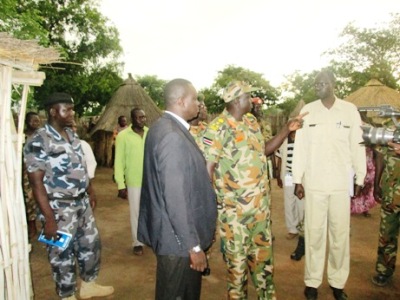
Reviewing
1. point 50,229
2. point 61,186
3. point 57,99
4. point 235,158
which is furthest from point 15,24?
point 235,158

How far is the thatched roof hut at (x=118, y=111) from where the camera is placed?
46.0 feet

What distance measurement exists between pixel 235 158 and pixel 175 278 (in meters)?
1.24

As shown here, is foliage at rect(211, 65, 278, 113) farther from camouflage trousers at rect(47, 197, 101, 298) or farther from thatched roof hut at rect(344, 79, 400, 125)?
camouflage trousers at rect(47, 197, 101, 298)

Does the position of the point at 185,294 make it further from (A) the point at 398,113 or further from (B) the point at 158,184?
(A) the point at 398,113

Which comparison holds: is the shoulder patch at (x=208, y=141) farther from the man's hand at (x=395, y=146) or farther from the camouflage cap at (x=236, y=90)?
the man's hand at (x=395, y=146)

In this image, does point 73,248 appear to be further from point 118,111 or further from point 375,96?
point 375,96

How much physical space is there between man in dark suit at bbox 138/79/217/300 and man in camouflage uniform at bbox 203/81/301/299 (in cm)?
60

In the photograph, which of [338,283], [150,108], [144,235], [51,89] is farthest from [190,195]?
[51,89]

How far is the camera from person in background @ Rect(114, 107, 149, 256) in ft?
16.4

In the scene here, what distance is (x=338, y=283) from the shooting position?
11.9 feet

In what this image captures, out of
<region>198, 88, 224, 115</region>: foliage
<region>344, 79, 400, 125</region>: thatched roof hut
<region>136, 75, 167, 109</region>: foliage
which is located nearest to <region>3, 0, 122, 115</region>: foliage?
<region>198, 88, 224, 115</region>: foliage

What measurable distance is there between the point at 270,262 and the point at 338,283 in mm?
981

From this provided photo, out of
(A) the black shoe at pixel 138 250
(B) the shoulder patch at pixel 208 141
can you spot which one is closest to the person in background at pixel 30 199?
(A) the black shoe at pixel 138 250

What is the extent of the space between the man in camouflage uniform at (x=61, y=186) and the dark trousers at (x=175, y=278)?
140cm
